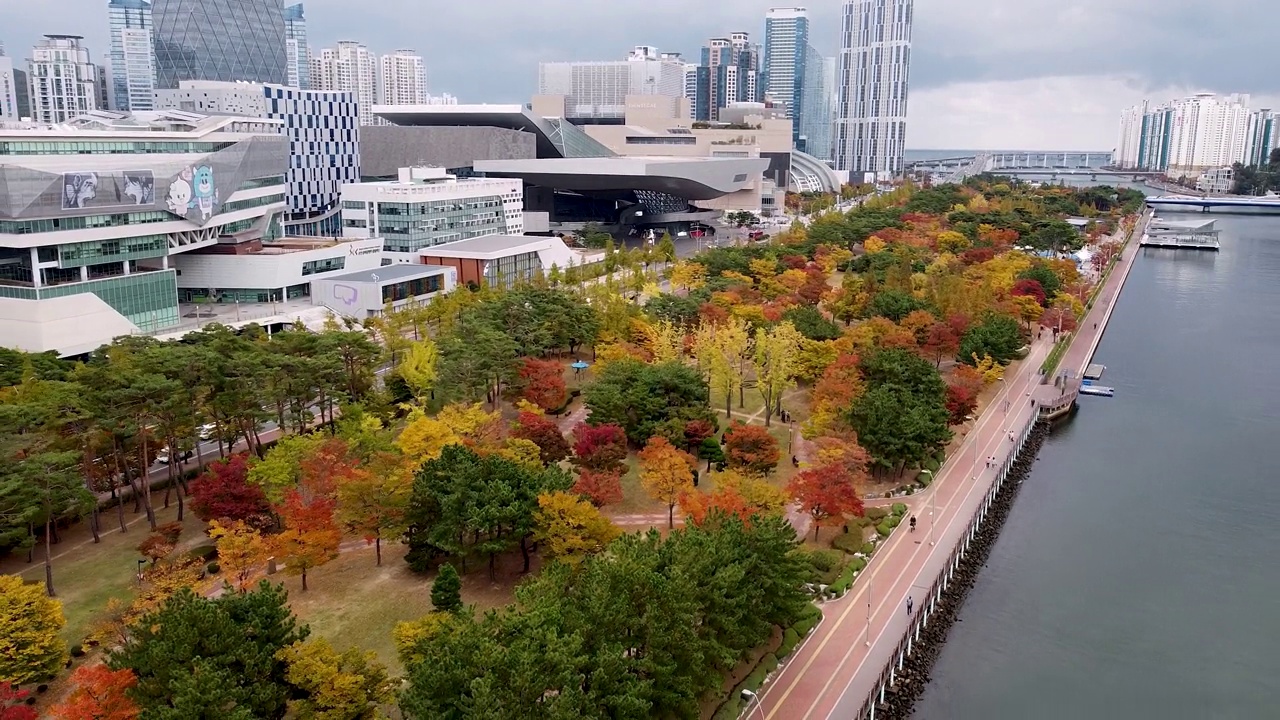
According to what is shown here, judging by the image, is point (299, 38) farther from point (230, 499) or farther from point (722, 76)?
point (230, 499)

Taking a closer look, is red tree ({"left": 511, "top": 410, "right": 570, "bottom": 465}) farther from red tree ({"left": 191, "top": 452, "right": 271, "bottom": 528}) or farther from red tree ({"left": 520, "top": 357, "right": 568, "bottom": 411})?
red tree ({"left": 191, "top": 452, "right": 271, "bottom": 528})

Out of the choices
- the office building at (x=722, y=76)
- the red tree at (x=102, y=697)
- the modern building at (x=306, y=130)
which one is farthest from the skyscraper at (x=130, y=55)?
the red tree at (x=102, y=697)

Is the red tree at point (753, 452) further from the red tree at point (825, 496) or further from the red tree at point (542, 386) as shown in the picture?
the red tree at point (542, 386)

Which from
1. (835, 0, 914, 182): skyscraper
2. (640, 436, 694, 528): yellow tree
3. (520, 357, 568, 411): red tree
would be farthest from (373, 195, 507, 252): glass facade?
(835, 0, 914, 182): skyscraper

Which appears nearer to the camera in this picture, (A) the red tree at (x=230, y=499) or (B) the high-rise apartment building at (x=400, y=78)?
(A) the red tree at (x=230, y=499)

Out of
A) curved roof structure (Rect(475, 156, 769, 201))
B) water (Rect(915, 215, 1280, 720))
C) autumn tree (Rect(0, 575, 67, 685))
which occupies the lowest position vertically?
water (Rect(915, 215, 1280, 720))

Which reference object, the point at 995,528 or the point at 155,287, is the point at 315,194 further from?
the point at 995,528
